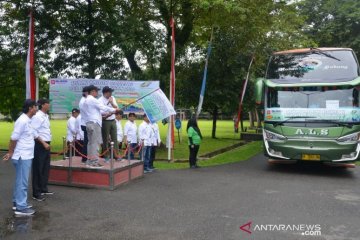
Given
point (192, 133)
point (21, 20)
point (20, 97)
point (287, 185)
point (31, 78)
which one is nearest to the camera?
point (287, 185)

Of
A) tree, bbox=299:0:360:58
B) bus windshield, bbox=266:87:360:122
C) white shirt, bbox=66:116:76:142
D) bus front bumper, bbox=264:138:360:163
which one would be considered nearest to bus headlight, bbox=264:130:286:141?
bus front bumper, bbox=264:138:360:163

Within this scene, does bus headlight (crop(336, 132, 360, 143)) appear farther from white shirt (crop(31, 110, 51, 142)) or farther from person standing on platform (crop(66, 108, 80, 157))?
person standing on platform (crop(66, 108, 80, 157))

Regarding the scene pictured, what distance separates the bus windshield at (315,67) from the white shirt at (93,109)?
5746mm

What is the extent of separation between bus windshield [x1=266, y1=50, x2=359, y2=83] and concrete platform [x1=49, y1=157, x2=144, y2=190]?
558 centimetres

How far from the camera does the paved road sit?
19.2 ft

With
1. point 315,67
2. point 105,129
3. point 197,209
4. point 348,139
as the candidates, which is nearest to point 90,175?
point 105,129

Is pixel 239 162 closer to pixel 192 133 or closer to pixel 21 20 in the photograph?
pixel 192 133

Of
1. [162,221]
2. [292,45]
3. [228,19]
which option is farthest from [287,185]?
[292,45]

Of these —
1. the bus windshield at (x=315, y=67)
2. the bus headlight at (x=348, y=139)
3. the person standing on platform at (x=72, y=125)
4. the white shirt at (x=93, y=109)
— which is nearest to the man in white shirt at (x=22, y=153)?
the white shirt at (x=93, y=109)

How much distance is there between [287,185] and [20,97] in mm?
13989

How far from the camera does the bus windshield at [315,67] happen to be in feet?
37.1

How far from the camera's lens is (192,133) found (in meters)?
12.3

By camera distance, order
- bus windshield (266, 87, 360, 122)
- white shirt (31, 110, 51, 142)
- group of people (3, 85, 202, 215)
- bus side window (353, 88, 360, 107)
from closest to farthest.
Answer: group of people (3, 85, 202, 215) < white shirt (31, 110, 51, 142) < bus windshield (266, 87, 360, 122) < bus side window (353, 88, 360, 107)

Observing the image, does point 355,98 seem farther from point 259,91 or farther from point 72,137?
point 72,137
